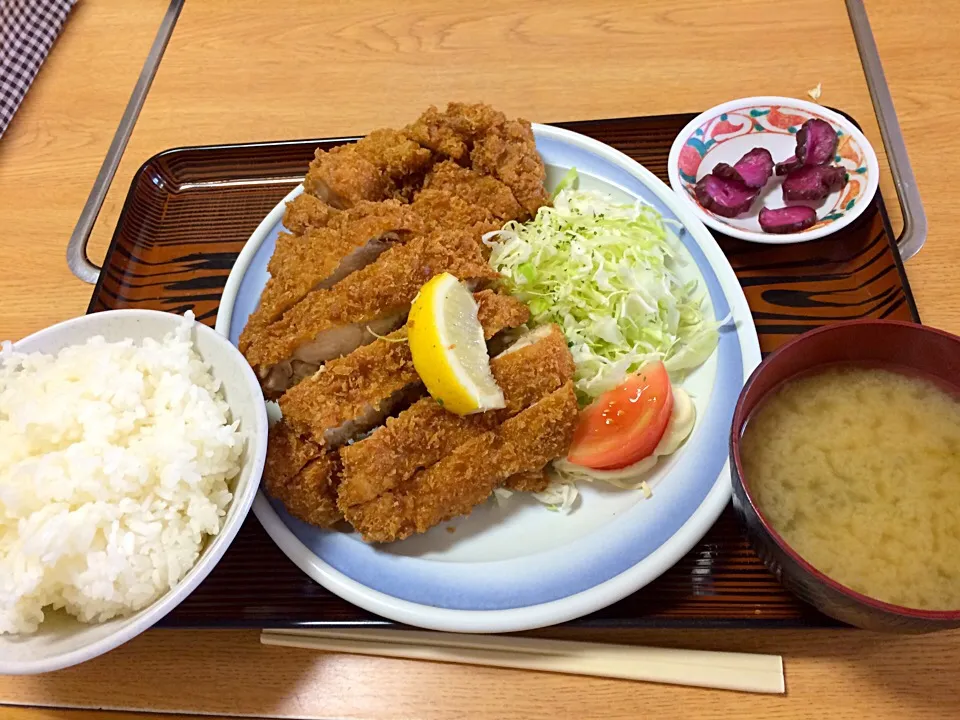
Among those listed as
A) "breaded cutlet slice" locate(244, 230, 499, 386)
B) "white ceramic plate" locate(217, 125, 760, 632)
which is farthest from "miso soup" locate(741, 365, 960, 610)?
"breaded cutlet slice" locate(244, 230, 499, 386)

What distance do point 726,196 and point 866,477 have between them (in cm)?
101

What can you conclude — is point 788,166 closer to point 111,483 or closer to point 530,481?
point 530,481

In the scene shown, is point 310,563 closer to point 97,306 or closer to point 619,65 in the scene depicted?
point 97,306

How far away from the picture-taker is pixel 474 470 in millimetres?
1580

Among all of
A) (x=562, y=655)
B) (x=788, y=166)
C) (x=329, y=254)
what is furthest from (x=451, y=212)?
(x=562, y=655)

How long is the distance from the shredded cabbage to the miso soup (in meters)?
0.48

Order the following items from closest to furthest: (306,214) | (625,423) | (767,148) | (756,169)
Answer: (625,423)
(306,214)
(756,169)
(767,148)

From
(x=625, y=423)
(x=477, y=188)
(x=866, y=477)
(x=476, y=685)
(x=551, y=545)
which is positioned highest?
(x=477, y=188)

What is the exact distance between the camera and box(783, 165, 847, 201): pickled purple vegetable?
194cm

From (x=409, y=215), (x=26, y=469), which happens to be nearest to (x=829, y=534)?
(x=409, y=215)

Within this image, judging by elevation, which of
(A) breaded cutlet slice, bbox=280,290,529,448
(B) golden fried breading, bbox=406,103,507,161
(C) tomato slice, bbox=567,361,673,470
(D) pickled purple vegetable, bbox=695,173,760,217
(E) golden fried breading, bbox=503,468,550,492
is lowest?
(E) golden fried breading, bbox=503,468,550,492

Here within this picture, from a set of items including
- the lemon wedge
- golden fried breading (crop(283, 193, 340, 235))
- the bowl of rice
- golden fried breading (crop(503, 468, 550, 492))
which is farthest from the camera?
golden fried breading (crop(283, 193, 340, 235))

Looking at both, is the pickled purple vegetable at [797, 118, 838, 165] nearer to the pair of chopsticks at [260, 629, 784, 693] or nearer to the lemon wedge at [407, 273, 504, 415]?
the lemon wedge at [407, 273, 504, 415]

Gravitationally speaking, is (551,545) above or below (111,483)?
below
